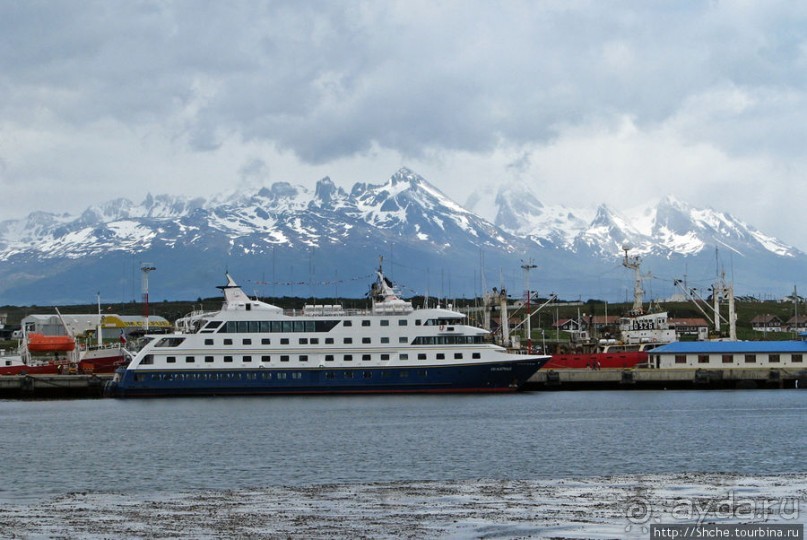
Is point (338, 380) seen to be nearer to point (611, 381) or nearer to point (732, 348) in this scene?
point (611, 381)

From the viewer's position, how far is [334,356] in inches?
3199

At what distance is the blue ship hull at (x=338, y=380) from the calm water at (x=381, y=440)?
3.11m

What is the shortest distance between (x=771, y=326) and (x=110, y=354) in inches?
4007

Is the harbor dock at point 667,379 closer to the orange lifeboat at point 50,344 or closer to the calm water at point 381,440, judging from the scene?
the calm water at point 381,440

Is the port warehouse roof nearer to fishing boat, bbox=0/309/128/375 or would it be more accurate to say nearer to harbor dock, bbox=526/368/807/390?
harbor dock, bbox=526/368/807/390

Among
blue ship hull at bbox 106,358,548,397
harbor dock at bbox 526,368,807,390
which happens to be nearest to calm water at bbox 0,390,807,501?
blue ship hull at bbox 106,358,548,397

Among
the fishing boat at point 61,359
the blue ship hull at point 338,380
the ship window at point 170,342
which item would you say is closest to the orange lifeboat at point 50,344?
the fishing boat at point 61,359

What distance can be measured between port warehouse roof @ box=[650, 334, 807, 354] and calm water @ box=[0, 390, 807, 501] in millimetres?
10981

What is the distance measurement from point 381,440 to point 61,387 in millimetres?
42275

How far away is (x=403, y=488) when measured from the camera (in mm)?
37125

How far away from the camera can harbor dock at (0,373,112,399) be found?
284 ft

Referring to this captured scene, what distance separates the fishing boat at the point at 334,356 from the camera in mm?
80750

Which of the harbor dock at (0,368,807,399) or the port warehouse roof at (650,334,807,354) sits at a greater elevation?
the port warehouse roof at (650,334,807,354)

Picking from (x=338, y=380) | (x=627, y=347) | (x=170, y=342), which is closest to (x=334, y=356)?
(x=338, y=380)
